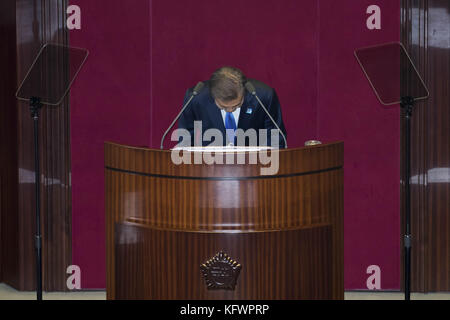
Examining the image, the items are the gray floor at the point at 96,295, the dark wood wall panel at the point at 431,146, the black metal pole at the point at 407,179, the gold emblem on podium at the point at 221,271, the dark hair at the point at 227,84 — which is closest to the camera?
the gold emblem on podium at the point at 221,271

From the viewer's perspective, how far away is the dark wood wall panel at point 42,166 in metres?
4.70

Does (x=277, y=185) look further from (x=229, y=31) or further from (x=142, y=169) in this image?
(x=229, y=31)

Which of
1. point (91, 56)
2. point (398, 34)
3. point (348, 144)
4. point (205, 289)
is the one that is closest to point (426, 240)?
point (348, 144)

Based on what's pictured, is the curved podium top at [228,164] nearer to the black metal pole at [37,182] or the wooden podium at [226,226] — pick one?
the wooden podium at [226,226]

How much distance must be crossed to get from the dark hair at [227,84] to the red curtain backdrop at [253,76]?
84 cm

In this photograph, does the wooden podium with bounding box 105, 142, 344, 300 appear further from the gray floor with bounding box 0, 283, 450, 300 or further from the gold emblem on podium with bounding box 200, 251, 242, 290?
the gray floor with bounding box 0, 283, 450, 300

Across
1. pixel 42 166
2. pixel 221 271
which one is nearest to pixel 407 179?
pixel 221 271

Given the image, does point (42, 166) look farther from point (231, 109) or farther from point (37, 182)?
point (231, 109)

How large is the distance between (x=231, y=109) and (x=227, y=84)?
21 centimetres

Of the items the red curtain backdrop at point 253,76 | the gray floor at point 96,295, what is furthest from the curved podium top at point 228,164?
the gray floor at point 96,295

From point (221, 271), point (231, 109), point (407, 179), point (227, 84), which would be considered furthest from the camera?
point (231, 109)

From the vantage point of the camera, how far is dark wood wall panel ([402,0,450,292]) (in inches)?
183

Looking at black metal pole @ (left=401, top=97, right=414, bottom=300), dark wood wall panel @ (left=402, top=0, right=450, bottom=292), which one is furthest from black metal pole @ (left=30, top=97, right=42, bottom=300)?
dark wood wall panel @ (left=402, top=0, right=450, bottom=292)

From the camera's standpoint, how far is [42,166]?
480cm
